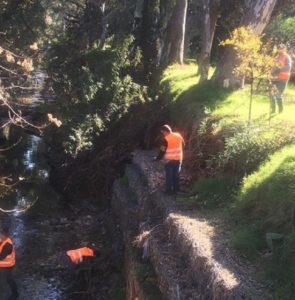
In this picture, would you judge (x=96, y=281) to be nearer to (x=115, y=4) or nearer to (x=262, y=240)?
(x=262, y=240)

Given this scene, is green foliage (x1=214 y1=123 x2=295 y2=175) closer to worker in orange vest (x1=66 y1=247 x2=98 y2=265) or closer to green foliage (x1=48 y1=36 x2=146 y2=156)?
worker in orange vest (x1=66 y1=247 x2=98 y2=265)

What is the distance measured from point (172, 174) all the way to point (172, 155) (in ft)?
1.83

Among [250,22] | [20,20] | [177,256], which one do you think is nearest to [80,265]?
[177,256]

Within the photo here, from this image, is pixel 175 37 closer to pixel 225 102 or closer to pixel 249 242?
pixel 225 102

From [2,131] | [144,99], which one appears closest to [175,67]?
[144,99]

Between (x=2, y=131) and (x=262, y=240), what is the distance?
19774mm

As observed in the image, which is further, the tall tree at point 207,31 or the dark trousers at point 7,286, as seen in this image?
the tall tree at point 207,31

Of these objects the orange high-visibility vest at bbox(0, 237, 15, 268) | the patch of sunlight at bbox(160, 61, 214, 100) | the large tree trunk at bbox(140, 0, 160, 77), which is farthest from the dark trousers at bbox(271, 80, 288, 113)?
the orange high-visibility vest at bbox(0, 237, 15, 268)

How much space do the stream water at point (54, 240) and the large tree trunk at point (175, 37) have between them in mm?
8255

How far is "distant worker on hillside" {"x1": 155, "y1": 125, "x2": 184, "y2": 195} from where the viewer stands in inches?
474

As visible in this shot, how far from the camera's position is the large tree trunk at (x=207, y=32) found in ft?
61.1

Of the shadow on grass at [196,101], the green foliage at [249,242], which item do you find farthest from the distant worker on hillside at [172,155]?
the green foliage at [249,242]

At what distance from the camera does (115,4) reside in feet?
92.1

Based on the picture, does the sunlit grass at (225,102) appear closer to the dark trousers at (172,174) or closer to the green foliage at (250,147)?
the green foliage at (250,147)
